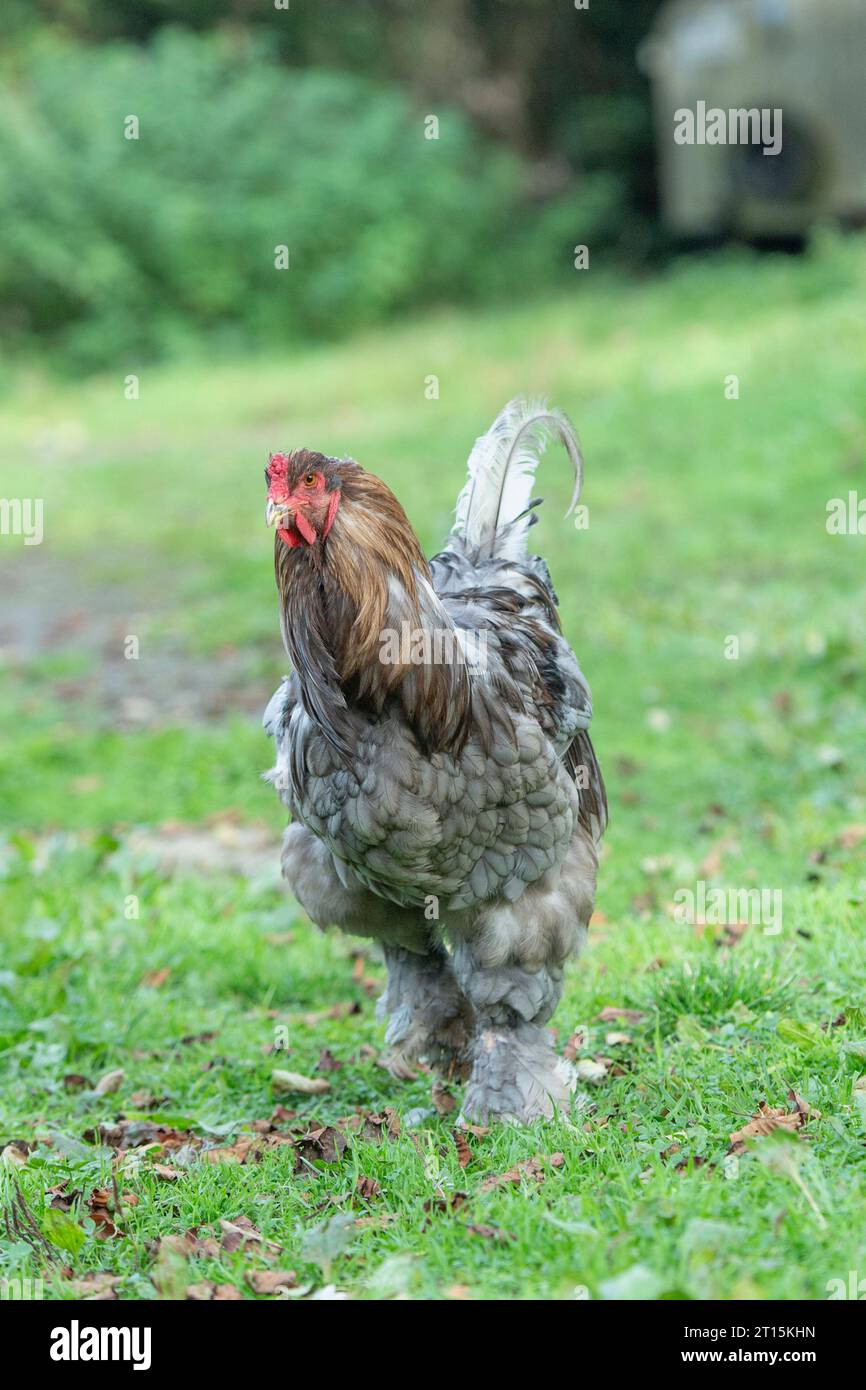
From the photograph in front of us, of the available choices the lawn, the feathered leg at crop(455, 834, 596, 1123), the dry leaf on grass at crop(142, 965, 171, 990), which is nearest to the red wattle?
the feathered leg at crop(455, 834, 596, 1123)

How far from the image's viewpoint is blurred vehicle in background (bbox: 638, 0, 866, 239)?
60.7ft

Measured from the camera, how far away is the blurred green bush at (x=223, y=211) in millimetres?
20594

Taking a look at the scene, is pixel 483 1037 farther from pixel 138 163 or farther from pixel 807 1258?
pixel 138 163

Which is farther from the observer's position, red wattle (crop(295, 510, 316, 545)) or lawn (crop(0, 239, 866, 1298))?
red wattle (crop(295, 510, 316, 545))

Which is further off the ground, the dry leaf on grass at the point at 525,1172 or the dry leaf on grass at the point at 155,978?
the dry leaf on grass at the point at 155,978

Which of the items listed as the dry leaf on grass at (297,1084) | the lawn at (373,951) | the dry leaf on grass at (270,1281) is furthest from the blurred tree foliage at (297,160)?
the dry leaf on grass at (270,1281)

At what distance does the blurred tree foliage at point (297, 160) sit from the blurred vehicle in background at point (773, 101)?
3.12 meters

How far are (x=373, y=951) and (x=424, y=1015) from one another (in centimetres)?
49

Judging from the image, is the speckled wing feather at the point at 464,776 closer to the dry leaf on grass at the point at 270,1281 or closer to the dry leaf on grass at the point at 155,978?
the dry leaf on grass at the point at 270,1281

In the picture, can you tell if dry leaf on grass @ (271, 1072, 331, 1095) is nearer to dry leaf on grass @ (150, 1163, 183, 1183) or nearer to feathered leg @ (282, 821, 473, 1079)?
feathered leg @ (282, 821, 473, 1079)

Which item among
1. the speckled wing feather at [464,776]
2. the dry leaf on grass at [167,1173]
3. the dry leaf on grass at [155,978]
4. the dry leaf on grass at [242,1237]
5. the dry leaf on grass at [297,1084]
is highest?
the speckled wing feather at [464,776]

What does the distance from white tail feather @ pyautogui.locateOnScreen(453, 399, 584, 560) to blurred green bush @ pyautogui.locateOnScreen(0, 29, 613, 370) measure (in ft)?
53.1

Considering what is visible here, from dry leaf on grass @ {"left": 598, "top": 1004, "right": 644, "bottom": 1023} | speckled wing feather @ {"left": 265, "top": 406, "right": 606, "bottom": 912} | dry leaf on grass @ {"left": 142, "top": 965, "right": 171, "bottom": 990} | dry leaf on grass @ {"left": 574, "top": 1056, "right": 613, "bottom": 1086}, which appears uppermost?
speckled wing feather @ {"left": 265, "top": 406, "right": 606, "bottom": 912}
